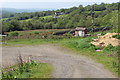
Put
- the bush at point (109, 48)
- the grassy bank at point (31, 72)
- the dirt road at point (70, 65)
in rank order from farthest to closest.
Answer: the bush at point (109, 48) < the dirt road at point (70, 65) < the grassy bank at point (31, 72)

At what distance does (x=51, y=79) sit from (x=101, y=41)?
1255cm

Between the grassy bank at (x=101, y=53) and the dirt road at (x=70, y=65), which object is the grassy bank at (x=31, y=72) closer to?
the dirt road at (x=70, y=65)

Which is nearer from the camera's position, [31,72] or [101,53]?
[31,72]

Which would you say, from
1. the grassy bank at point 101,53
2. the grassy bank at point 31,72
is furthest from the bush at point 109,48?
the grassy bank at point 31,72

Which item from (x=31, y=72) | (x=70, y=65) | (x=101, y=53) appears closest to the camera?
(x=31, y=72)

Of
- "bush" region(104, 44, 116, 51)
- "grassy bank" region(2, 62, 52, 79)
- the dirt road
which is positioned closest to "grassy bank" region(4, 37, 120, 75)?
"bush" region(104, 44, 116, 51)

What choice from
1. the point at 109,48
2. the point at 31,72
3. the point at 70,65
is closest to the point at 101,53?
the point at 109,48

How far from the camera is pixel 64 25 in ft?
207

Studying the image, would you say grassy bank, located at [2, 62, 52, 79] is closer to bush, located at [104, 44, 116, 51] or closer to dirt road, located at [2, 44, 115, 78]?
dirt road, located at [2, 44, 115, 78]

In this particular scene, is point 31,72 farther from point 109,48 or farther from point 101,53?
point 109,48

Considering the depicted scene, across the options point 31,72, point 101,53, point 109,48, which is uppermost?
point 109,48

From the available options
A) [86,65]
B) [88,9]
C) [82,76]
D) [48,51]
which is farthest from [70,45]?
[88,9]

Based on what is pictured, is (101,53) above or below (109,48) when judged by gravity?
below

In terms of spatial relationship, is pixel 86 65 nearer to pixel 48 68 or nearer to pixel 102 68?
pixel 102 68
